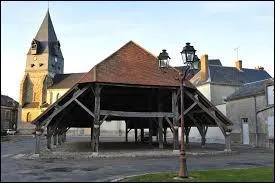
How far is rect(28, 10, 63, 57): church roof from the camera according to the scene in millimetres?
79250

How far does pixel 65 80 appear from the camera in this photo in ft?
262

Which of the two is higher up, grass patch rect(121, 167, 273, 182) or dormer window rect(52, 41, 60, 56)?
dormer window rect(52, 41, 60, 56)

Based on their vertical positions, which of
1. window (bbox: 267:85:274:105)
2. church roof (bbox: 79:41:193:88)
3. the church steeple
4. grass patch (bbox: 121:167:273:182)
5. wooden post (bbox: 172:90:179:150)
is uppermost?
the church steeple

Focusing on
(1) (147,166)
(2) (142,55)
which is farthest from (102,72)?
(1) (147,166)

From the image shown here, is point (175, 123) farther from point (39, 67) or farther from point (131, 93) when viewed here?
point (39, 67)

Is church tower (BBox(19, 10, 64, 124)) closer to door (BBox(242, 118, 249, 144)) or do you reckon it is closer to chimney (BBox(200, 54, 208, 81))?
chimney (BBox(200, 54, 208, 81))

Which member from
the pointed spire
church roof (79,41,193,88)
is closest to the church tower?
the pointed spire

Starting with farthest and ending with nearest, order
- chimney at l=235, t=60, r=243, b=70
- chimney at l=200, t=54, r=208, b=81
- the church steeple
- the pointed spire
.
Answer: the pointed spire
the church steeple
chimney at l=235, t=60, r=243, b=70
chimney at l=200, t=54, r=208, b=81

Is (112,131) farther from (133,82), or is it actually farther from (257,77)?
(133,82)

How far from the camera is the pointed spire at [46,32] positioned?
7950 cm

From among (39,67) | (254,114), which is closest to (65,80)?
(39,67)

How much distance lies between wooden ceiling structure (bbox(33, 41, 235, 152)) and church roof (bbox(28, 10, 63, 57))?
55.5m

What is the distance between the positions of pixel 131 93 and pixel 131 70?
3219 mm

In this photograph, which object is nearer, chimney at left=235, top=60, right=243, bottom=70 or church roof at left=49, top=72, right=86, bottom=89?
chimney at left=235, top=60, right=243, bottom=70
